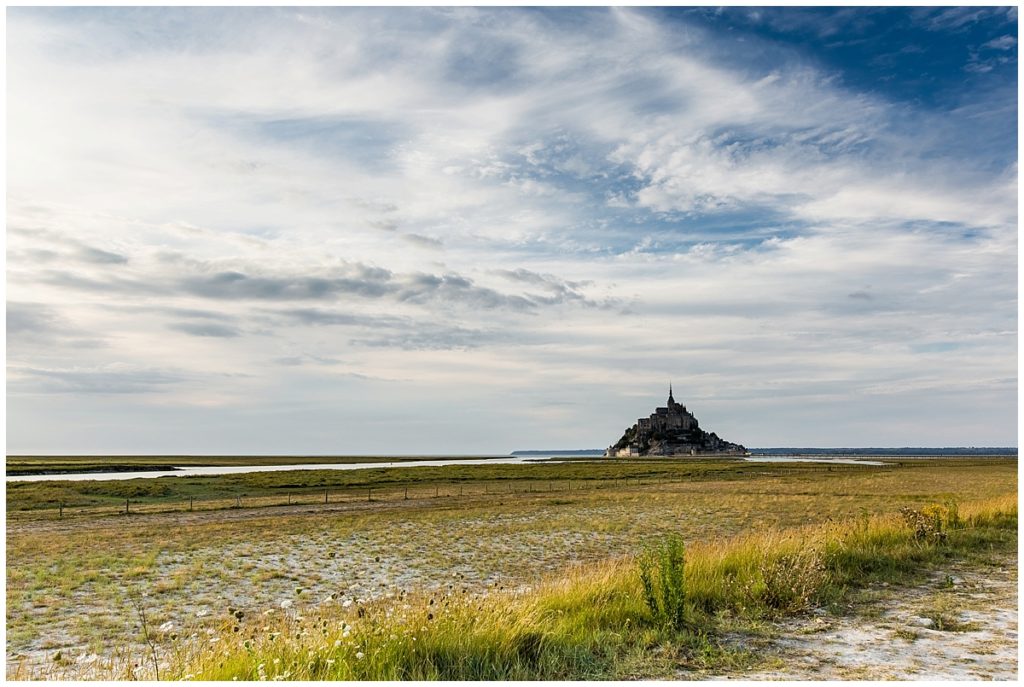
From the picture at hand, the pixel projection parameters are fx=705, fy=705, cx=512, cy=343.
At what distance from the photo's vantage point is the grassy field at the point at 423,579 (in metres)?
7.86

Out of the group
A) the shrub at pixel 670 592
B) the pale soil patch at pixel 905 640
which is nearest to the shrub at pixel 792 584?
the pale soil patch at pixel 905 640

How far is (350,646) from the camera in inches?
294

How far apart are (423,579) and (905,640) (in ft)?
49.7

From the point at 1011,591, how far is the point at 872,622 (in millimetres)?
3737

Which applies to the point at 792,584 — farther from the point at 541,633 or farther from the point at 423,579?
the point at 423,579

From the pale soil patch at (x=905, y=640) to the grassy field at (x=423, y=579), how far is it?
592 mm

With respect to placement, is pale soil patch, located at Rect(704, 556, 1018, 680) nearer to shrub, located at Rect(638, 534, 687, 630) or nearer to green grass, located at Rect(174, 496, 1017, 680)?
green grass, located at Rect(174, 496, 1017, 680)

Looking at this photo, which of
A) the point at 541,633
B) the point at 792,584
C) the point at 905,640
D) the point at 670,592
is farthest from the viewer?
the point at 792,584

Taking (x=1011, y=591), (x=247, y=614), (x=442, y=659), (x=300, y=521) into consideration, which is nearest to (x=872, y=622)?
(x=1011, y=591)

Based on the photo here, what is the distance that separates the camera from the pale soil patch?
7672mm

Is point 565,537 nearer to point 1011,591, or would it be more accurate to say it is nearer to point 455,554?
point 455,554

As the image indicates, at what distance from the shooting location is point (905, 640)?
29.0 feet

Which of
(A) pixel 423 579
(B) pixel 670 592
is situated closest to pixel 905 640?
(B) pixel 670 592

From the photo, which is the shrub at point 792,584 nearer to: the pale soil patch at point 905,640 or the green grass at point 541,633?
the green grass at point 541,633
